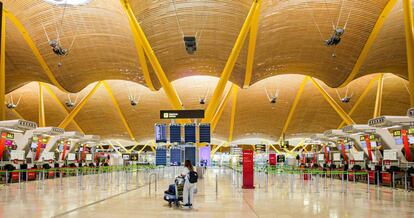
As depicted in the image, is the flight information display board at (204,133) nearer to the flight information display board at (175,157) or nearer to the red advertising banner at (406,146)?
the flight information display board at (175,157)

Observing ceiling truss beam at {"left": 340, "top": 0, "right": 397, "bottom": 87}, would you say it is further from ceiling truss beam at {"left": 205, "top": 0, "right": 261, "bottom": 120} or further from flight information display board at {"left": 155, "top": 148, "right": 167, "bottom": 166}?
flight information display board at {"left": 155, "top": 148, "right": 167, "bottom": 166}

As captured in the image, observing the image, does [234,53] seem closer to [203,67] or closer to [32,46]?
[203,67]

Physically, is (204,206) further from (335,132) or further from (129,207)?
(335,132)

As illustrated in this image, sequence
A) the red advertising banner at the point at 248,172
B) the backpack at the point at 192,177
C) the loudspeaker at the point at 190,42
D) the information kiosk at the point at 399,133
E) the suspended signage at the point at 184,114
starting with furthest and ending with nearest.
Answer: the information kiosk at the point at 399,133 → the loudspeaker at the point at 190,42 → the red advertising banner at the point at 248,172 → the suspended signage at the point at 184,114 → the backpack at the point at 192,177

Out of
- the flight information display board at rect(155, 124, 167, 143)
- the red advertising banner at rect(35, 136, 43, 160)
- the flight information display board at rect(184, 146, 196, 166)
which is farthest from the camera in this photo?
the red advertising banner at rect(35, 136, 43, 160)

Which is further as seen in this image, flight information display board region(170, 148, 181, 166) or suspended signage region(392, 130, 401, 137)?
suspended signage region(392, 130, 401, 137)

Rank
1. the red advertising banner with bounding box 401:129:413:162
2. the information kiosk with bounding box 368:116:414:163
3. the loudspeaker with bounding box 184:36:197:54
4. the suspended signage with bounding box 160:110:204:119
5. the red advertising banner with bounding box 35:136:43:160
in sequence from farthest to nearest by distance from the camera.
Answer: the red advertising banner with bounding box 35:136:43:160, the red advertising banner with bounding box 401:129:413:162, the information kiosk with bounding box 368:116:414:163, the loudspeaker with bounding box 184:36:197:54, the suspended signage with bounding box 160:110:204:119

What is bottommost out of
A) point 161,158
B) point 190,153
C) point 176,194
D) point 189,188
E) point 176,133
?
point 176,194

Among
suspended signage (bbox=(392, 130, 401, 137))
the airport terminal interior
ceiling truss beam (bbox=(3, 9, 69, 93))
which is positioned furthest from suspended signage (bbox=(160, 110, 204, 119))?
ceiling truss beam (bbox=(3, 9, 69, 93))

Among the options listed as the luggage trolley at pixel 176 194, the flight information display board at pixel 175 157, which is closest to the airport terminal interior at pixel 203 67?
the flight information display board at pixel 175 157

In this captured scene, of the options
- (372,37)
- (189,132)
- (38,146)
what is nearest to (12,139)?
(38,146)

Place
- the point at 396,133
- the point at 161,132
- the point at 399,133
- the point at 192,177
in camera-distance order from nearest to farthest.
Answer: the point at 192,177, the point at 161,132, the point at 399,133, the point at 396,133

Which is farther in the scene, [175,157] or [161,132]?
[161,132]

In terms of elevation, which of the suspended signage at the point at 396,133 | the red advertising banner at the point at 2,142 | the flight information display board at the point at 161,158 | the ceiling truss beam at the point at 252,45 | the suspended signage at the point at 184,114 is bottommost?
the flight information display board at the point at 161,158
